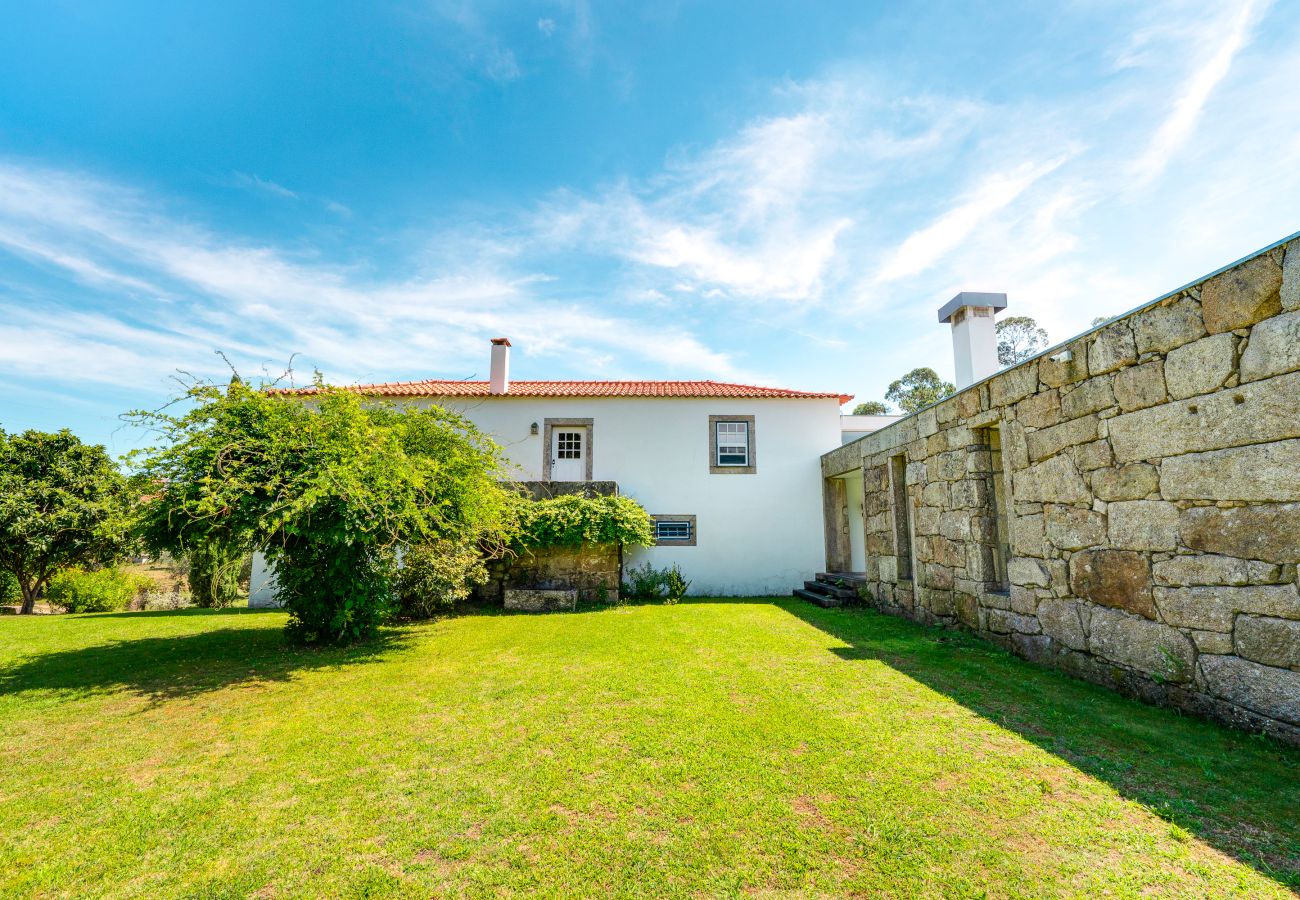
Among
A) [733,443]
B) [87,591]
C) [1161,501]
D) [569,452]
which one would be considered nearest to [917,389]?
[733,443]

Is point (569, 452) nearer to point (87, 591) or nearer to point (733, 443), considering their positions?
point (733, 443)

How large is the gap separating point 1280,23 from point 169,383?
1121cm

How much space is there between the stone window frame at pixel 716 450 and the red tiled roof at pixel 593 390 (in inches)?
22.8

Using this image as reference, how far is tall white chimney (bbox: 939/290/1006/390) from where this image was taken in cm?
804

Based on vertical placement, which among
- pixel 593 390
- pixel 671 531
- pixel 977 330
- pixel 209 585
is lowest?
pixel 209 585

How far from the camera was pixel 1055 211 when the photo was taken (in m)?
6.32

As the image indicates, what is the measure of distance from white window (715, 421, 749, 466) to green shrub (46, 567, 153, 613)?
50.6ft

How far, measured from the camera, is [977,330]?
26.3ft

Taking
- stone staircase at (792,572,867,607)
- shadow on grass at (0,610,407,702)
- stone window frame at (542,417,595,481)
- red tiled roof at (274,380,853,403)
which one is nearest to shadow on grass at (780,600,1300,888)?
stone staircase at (792,572,867,607)

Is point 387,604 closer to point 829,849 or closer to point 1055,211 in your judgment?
point 829,849

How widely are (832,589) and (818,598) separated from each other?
1.23 feet

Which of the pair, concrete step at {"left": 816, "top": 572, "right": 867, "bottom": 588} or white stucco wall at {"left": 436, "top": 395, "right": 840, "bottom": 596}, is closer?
concrete step at {"left": 816, "top": 572, "right": 867, "bottom": 588}

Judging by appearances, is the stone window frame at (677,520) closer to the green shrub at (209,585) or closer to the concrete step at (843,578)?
the concrete step at (843,578)

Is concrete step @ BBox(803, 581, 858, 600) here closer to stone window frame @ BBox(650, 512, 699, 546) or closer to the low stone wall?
stone window frame @ BBox(650, 512, 699, 546)
